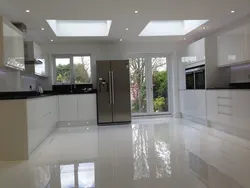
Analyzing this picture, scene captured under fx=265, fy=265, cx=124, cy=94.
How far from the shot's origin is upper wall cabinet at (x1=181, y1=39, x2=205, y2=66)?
590 centimetres

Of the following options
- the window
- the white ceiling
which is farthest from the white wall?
the window

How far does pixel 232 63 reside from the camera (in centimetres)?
532

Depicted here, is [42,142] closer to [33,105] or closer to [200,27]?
[33,105]

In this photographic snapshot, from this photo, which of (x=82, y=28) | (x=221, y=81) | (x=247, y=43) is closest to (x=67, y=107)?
(x=82, y=28)

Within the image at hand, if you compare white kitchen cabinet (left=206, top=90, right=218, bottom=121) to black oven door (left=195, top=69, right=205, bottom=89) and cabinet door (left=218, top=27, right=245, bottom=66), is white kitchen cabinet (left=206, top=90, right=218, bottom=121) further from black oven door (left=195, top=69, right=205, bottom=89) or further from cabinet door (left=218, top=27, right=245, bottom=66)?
cabinet door (left=218, top=27, right=245, bottom=66)

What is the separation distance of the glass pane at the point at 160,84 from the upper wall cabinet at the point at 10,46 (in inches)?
160

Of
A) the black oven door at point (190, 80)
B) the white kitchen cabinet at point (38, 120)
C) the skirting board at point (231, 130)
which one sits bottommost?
the skirting board at point (231, 130)

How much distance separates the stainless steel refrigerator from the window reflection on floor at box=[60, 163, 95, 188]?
143 inches

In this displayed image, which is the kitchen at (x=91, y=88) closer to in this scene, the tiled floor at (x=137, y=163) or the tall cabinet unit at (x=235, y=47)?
the tall cabinet unit at (x=235, y=47)

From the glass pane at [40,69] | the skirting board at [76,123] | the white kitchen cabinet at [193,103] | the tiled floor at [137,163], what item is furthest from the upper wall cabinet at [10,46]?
the white kitchen cabinet at [193,103]

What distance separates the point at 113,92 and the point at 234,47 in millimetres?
3061

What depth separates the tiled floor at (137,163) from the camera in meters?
2.54

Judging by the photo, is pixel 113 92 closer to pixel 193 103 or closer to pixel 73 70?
pixel 73 70

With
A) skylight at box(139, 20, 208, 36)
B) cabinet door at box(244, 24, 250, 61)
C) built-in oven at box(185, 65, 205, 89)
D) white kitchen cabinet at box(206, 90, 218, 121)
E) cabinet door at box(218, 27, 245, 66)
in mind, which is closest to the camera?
cabinet door at box(244, 24, 250, 61)
